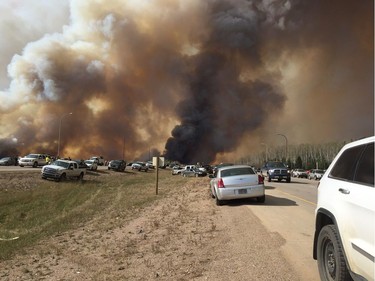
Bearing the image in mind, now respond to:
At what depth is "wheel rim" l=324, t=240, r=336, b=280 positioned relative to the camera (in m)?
4.78

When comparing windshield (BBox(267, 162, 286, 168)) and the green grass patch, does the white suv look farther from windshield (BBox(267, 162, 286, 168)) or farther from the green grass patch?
windshield (BBox(267, 162, 286, 168))

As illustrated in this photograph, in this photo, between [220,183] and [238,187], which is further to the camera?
[220,183]

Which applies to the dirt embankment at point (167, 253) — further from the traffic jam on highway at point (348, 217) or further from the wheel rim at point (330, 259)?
the traffic jam on highway at point (348, 217)

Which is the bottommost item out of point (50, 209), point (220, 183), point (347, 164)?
point (50, 209)

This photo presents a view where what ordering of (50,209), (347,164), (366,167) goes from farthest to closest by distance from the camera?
1. (50,209)
2. (347,164)
3. (366,167)

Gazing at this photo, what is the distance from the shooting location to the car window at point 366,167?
396cm

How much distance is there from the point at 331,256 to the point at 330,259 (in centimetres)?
5

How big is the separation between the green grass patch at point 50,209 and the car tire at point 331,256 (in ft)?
29.4

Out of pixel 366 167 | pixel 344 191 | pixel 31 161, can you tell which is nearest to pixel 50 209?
→ pixel 344 191

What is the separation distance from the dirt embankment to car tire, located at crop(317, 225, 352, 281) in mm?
940

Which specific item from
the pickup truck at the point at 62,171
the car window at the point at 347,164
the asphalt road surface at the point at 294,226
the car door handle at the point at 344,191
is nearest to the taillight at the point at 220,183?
the asphalt road surface at the point at 294,226

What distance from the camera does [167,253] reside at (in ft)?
27.6

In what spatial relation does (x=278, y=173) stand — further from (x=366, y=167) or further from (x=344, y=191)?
(x=366, y=167)

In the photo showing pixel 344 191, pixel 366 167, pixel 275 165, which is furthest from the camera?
pixel 275 165
